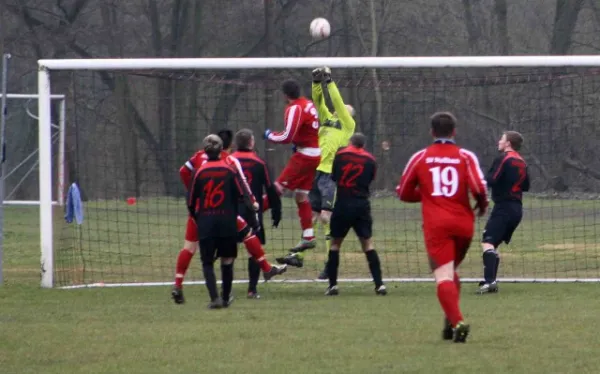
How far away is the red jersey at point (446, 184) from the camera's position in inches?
365

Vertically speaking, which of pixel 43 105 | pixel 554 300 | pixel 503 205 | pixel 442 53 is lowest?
pixel 554 300

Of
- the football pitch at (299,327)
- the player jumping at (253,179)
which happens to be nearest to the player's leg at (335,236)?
the football pitch at (299,327)

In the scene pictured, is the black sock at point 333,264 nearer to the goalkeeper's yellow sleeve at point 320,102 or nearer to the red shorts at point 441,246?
the goalkeeper's yellow sleeve at point 320,102

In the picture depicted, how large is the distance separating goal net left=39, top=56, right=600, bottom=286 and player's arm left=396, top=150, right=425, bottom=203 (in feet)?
15.2

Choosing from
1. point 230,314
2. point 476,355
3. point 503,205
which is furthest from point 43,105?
point 476,355

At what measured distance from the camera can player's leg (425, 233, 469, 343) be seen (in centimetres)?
910

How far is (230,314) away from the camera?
11.4 metres

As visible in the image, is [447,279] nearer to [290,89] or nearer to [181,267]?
[181,267]

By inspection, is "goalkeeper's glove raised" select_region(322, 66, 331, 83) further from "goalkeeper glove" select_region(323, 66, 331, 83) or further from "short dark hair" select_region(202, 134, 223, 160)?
"short dark hair" select_region(202, 134, 223, 160)

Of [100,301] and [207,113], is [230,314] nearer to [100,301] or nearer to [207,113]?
[100,301]

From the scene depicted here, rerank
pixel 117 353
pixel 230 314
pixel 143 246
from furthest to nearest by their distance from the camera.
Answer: pixel 143 246
pixel 230 314
pixel 117 353

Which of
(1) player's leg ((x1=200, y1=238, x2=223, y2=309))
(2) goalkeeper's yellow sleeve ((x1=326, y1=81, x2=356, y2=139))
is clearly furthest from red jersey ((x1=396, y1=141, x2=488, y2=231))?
(2) goalkeeper's yellow sleeve ((x1=326, y1=81, x2=356, y2=139))

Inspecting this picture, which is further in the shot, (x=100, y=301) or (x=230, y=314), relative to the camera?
(x=100, y=301)

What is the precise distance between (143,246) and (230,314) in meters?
8.28
